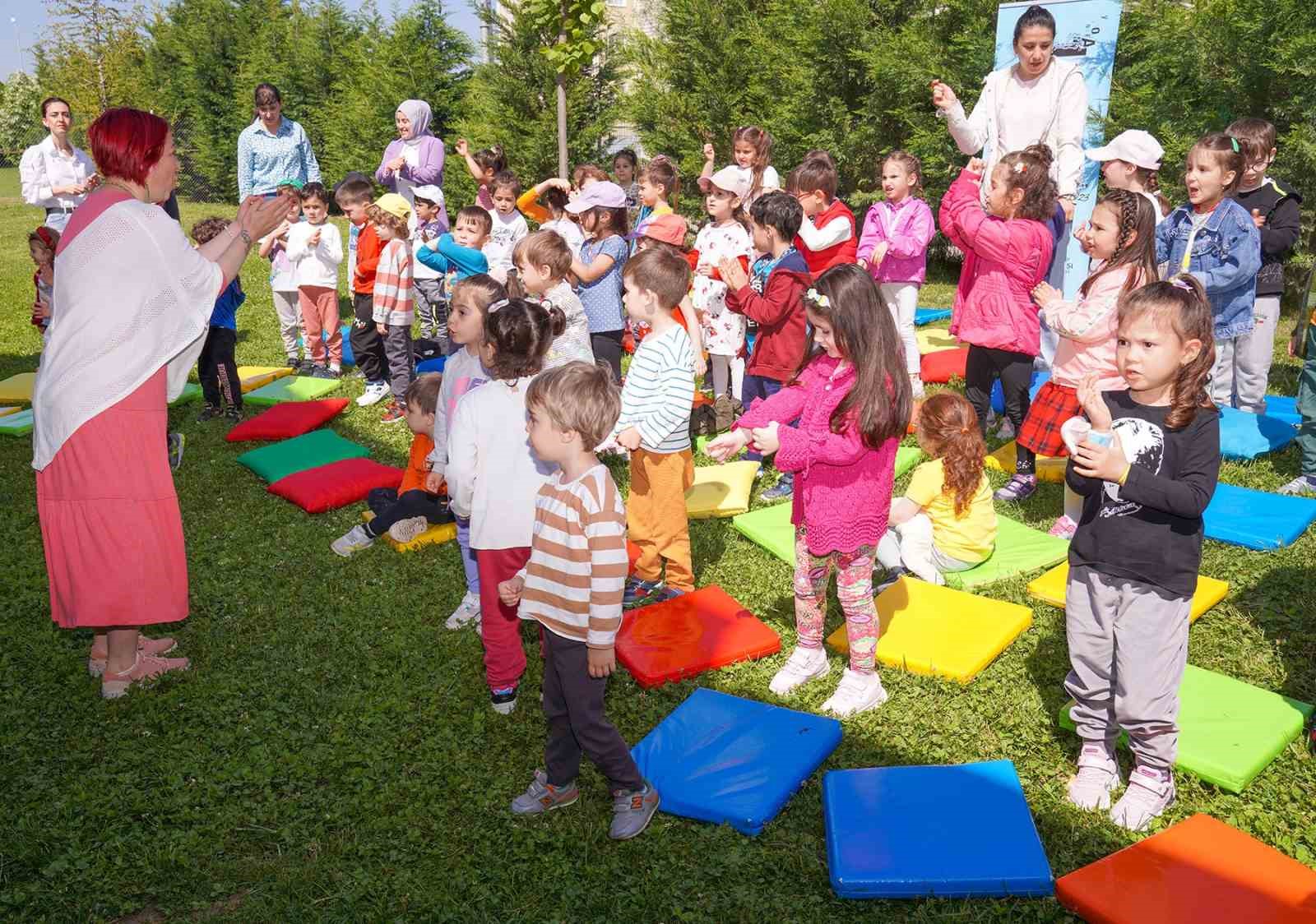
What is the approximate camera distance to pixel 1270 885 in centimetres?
274

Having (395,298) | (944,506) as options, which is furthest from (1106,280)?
(395,298)

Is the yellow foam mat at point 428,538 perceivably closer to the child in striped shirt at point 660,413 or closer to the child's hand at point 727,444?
the child in striped shirt at point 660,413

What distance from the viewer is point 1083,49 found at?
8453mm

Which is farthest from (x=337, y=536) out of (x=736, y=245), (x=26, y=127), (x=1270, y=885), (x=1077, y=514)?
(x=26, y=127)

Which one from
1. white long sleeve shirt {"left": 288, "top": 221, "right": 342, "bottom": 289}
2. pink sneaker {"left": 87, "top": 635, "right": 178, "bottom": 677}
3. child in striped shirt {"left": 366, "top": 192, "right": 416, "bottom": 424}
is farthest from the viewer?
white long sleeve shirt {"left": 288, "top": 221, "right": 342, "bottom": 289}

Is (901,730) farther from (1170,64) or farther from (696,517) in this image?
(1170,64)

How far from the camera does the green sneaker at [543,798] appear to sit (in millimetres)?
3312

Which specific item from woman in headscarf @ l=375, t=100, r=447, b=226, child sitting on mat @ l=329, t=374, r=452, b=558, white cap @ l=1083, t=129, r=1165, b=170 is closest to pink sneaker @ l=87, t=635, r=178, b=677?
child sitting on mat @ l=329, t=374, r=452, b=558

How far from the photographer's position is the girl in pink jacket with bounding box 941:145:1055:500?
218 inches

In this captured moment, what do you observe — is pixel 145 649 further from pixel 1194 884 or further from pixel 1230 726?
pixel 1230 726

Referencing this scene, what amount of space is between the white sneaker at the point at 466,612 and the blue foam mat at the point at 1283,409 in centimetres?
538

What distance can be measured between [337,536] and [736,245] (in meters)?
3.38

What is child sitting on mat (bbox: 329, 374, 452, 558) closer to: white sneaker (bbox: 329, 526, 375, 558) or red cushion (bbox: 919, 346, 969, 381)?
white sneaker (bbox: 329, 526, 375, 558)

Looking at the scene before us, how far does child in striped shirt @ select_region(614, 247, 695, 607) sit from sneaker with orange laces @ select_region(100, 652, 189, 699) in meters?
1.99
